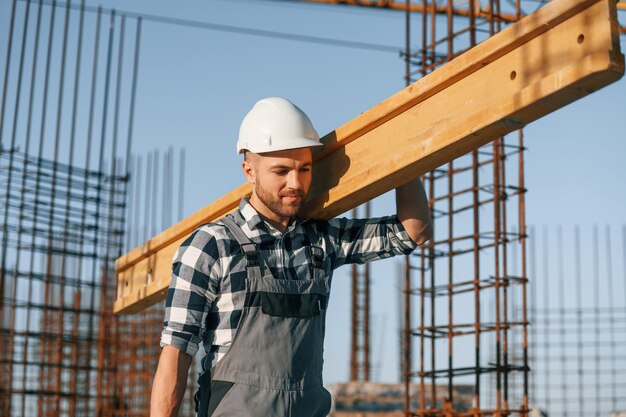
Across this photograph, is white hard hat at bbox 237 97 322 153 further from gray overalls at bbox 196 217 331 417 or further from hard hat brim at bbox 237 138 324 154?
gray overalls at bbox 196 217 331 417

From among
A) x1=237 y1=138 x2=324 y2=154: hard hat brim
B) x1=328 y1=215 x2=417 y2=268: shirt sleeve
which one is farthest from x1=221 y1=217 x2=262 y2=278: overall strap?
x1=328 y1=215 x2=417 y2=268: shirt sleeve

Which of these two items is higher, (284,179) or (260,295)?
(284,179)

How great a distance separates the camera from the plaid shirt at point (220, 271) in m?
3.00

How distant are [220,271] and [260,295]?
0.16 metres

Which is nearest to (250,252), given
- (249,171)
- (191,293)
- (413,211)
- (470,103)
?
(191,293)

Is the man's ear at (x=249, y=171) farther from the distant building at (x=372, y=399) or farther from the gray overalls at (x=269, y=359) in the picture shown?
the distant building at (x=372, y=399)

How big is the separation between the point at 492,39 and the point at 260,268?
3.45 feet

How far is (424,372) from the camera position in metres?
10.4

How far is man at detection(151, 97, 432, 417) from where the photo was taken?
2.96 meters

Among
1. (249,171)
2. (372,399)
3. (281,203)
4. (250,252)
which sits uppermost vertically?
(249,171)

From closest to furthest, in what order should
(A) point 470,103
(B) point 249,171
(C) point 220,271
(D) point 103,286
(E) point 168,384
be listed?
1. (A) point 470,103
2. (E) point 168,384
3. (C) point 220,271
4. (B) point 249,171
5. (D) point 103,286

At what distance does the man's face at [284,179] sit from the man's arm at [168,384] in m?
0.60

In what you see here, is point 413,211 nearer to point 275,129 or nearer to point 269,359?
point 275,129

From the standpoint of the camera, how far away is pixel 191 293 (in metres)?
3.01
